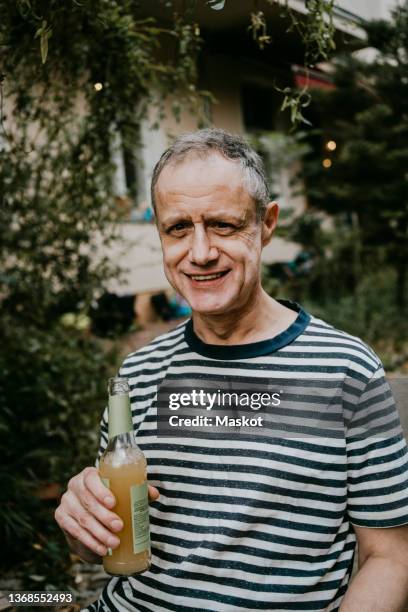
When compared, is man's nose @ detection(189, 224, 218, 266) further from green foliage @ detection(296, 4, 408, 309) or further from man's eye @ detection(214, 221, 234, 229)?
green foliage @ detection(296, 4, 408, 309)

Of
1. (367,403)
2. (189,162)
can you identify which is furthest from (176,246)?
(367,403)

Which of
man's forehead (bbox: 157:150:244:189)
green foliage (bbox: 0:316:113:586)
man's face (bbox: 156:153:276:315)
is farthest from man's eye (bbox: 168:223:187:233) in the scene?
green foliage (bbox: 0:316:113:586)

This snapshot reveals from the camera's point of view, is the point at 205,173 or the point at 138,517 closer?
the point at 138,517

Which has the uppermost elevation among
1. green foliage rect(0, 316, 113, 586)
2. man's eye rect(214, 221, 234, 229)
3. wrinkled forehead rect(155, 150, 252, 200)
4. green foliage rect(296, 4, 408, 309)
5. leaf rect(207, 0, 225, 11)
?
green foliage rect(296, 4, 408, 309)

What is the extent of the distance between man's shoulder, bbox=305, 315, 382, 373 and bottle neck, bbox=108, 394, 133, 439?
51 cm

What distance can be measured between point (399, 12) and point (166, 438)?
646cm

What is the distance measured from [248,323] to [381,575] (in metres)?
0.67

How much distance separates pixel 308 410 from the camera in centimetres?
151

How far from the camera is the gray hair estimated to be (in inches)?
60.8

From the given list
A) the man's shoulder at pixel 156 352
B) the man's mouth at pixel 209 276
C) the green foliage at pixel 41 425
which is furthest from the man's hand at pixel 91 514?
the green foliage at pixel 41 425

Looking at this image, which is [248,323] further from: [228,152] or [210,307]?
[228,152]

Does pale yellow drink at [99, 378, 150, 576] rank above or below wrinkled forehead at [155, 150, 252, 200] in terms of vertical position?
below

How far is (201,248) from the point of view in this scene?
1545mm

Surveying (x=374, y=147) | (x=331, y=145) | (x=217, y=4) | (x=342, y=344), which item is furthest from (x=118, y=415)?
(x=331, y=145)
